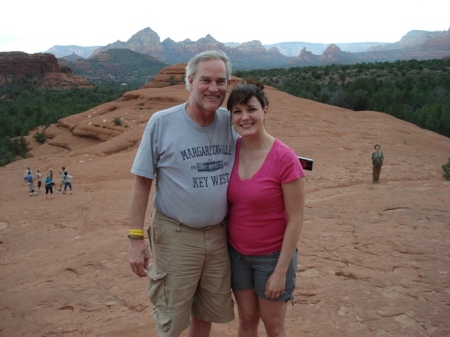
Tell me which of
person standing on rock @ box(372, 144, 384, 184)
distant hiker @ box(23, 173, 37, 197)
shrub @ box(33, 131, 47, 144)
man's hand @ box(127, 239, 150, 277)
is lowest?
shrub @ box(33, 131, 47, 144)

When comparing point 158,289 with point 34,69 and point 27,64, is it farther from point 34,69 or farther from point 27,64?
point 27,64

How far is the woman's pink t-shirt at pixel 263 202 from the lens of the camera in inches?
84.4

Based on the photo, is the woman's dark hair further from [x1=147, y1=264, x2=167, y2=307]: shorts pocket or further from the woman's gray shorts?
[x1=147, y1=264, x2=167, y2=307]: shorts pocket

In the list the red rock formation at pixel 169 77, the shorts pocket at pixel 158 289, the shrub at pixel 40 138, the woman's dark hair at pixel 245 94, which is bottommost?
the shrub at pixel 40 138

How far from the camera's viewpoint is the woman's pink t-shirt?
2.14 m

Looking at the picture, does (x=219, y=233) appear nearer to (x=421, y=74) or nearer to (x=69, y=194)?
(x=69, y=194)

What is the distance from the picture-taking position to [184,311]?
236cm

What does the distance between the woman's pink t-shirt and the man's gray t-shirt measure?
3.6 inches

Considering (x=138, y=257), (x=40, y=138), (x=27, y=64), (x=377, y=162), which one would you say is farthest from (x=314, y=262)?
(x=27, y=64)

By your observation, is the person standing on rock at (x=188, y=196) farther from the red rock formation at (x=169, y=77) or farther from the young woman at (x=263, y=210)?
the red rock formation at (x=169, y=77)

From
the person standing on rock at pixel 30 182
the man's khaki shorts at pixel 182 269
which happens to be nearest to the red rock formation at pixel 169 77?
the person standing on rock at pixel 30 182

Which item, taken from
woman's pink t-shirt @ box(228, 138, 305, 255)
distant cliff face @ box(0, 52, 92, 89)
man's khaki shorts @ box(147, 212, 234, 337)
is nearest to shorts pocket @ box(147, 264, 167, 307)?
man's khaki shorts @ box(147, 212, 234, 337)

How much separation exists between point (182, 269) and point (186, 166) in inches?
23.2

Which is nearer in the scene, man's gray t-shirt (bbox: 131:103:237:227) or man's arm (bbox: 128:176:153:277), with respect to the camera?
man's gray t-shirt (bbox: 131:103:237:227)
